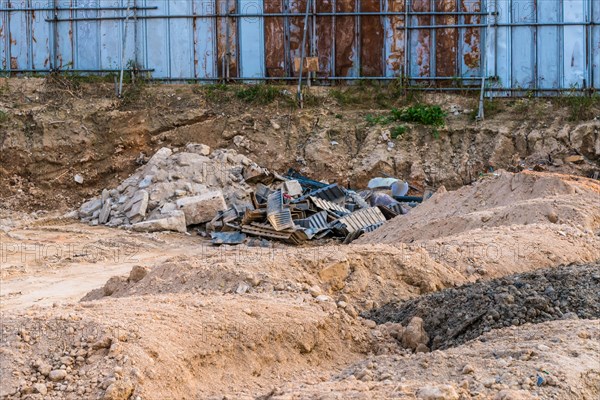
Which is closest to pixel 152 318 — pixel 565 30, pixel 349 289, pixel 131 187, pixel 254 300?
pixel 254 300

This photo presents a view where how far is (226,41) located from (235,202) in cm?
475

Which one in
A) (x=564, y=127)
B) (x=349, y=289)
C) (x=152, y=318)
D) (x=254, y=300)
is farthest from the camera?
(x=564, y=127)

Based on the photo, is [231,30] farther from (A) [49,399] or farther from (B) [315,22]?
(A) [49,399]

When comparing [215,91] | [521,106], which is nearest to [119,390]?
[215,91]

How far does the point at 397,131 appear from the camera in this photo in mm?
19812

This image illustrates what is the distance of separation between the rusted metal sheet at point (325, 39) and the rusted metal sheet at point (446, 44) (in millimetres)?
2155

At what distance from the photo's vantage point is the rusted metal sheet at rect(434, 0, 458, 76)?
68.1 ft

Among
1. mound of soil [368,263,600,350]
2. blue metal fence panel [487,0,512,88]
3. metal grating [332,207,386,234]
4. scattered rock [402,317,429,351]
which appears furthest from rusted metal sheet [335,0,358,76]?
scattered rock [402,317,429,351]

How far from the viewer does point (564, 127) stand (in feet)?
64.0

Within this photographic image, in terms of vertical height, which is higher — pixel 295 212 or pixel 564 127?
pixel 564 127

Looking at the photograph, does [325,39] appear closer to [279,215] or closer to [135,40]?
[135,40]

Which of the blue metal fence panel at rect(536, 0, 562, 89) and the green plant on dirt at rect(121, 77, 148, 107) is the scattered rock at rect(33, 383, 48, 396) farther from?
the blue metal fence panel at rect(536, 0, 562, 89)

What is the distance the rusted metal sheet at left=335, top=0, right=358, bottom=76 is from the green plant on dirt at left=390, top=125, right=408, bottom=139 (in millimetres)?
2025

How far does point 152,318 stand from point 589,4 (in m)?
15.8
